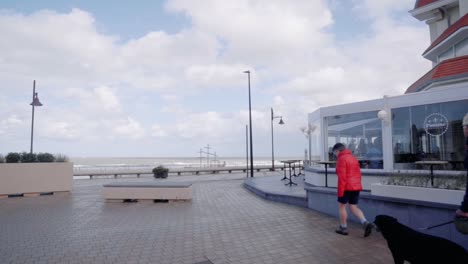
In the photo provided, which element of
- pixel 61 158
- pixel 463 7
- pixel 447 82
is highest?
pixel 463 7

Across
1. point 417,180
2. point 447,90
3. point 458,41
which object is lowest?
point 417,180

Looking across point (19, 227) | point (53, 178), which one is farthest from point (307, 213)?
point (53, 178)

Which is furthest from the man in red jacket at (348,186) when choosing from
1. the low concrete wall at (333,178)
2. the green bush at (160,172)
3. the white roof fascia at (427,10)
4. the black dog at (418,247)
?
the green bush at (160,172)

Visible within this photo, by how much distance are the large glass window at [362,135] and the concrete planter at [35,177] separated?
36.6 feet

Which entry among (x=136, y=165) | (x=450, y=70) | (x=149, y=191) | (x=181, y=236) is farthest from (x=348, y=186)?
(x=136, y=165)

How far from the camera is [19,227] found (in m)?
7.71

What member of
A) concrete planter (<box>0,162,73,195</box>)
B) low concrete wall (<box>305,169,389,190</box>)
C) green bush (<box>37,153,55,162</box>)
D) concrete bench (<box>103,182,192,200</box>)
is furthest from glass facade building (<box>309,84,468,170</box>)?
green bush (<box>37,153,55,162</box>)

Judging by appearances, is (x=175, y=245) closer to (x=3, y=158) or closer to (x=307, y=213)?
(x=307, y=213)

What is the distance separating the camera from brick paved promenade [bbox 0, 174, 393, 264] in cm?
525

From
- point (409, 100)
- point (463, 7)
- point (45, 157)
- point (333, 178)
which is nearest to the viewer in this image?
point (409, 100)

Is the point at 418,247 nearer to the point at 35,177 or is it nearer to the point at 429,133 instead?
the point at 429,133

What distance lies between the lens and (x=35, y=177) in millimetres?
14008

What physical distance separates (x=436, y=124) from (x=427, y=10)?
11.8 metres

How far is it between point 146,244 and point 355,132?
27.9 feet
